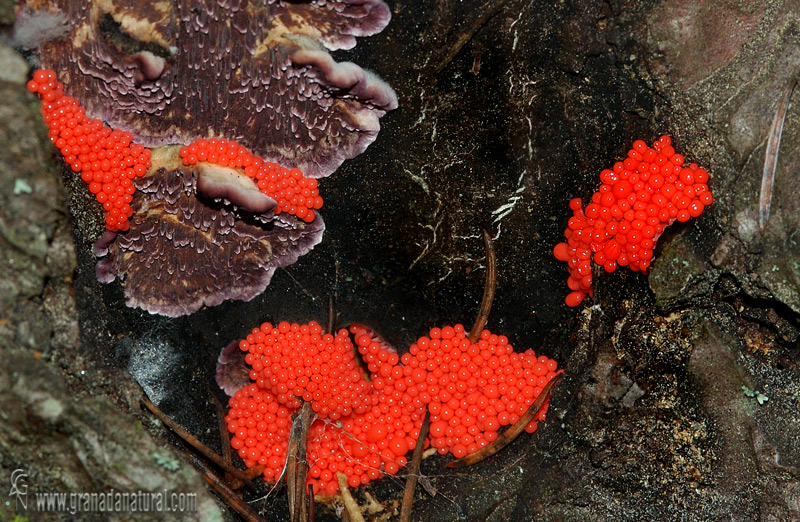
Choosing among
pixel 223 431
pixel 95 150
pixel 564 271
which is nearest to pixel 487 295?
pixel 564 271

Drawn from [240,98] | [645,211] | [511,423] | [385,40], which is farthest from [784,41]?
[240,98]

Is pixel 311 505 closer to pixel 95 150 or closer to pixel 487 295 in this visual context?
pixel 487 295

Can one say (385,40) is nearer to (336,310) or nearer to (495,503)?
(336,310)

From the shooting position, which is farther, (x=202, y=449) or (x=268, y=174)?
(x=202, y=449)

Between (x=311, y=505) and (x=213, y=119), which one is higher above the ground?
(x=213, y=119)

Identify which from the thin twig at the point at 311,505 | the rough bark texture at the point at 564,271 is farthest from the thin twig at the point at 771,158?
the thin twig at the point at 311,505

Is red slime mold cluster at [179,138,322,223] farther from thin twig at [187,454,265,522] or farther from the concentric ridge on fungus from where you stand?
thin twig at [187,454,265,522]

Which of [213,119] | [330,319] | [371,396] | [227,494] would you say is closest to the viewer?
[213,119]
